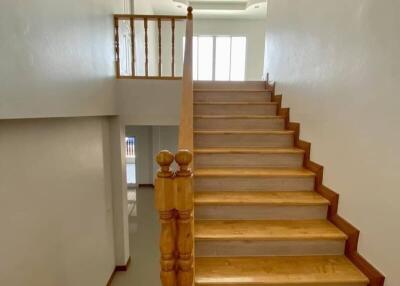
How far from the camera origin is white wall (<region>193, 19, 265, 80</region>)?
6957mm

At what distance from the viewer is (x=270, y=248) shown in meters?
1.75

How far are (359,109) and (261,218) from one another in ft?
3.31

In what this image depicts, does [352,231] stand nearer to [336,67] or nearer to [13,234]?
[336,67]

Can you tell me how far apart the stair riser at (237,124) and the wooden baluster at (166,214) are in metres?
1.91

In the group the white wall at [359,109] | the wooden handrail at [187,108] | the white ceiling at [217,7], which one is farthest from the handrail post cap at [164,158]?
the white ceiling at [217,7]

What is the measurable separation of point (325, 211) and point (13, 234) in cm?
221

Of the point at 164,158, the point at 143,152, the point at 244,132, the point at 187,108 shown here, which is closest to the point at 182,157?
the point at 164,158

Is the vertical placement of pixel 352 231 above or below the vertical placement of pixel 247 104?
below

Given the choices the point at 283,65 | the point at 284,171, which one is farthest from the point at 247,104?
the point at 284,171

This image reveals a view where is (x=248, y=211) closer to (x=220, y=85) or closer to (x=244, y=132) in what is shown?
(x=244, y=132)

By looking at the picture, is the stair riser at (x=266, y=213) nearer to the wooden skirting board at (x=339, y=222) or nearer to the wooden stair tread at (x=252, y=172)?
the wooden skirting board at (x=339, y=222)

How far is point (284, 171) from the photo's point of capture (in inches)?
90.2

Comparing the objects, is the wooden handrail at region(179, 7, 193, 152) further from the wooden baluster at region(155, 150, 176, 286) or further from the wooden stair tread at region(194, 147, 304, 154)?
the wooden stair tread at region(194, 147, 304, 154)

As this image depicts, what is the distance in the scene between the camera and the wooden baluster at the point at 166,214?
904mm
